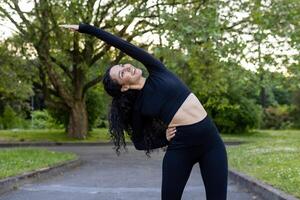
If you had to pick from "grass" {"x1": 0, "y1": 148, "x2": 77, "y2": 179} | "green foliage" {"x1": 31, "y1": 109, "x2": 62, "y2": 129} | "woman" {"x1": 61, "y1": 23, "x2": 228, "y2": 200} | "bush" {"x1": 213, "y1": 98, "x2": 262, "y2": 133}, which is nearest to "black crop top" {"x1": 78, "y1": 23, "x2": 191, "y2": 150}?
"woman" {"x1": 61, "y1": 23, "x2": 228, "y2": 200}

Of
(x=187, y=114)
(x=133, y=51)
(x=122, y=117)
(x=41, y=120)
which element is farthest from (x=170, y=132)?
(x=41, y=120)

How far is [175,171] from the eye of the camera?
4266mm

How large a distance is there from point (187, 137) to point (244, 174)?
675 cm

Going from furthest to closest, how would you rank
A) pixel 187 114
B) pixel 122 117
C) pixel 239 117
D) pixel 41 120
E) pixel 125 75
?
pixel 41 120
pixel 239 117
pixel 122 117
pixel 125 75
pixel 187 114

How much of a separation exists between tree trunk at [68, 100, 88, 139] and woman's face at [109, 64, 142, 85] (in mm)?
23486

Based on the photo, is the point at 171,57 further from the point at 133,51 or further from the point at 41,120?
the point at 41,120

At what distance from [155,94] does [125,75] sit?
11.1 inches

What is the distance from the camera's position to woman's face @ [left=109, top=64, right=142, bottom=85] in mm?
4352

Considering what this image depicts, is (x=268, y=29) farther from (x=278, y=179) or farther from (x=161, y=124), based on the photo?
(x=161, y=124)

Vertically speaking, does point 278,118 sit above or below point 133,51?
below

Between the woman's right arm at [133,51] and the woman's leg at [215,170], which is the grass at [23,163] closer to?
the woman's right arm at [133,51]

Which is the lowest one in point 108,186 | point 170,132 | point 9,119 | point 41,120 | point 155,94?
point 41,120

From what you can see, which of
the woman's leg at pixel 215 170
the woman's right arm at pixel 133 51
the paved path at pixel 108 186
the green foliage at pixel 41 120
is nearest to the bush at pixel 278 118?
the green foliage at pixel 41 120

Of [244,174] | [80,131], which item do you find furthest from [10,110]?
[244,174]
